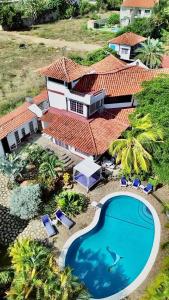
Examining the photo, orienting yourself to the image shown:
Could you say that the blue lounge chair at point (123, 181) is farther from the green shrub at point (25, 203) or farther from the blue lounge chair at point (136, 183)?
the green shrub at point (25, 203)

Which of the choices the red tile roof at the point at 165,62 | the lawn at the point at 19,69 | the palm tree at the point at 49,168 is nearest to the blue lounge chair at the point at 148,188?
the palm tree at the point at 49,168

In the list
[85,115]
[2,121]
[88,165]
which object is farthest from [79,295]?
[2,121]

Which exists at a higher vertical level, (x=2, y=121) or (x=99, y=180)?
(x=2, y=121)

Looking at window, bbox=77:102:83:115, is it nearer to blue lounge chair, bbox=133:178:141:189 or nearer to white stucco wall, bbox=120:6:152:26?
blue lounge chair, bbox=133:178:141:189

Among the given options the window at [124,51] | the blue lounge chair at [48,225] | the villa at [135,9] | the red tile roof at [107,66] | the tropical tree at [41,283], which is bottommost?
the blue lounge chair at [48,225]

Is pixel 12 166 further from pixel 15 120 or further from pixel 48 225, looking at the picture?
pixel 15 120

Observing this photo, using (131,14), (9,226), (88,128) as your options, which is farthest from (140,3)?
(9,226)

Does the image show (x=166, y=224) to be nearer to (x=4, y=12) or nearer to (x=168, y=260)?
(x=168, y=260)
